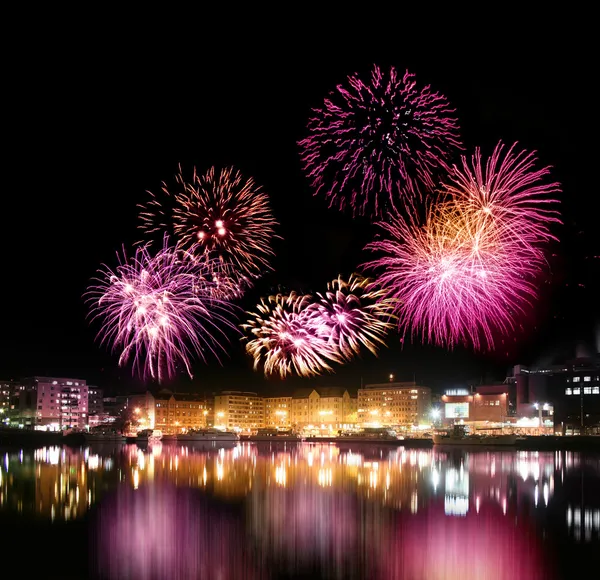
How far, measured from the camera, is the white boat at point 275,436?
7038 centimetres

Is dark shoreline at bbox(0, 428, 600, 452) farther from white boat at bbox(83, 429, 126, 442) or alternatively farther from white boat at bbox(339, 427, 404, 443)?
white boat at bbox(83, 429, 126, 442)

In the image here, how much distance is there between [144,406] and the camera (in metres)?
92.9

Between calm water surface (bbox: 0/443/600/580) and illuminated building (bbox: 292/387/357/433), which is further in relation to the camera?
illuminated building (bbox: 292/387/357/433)

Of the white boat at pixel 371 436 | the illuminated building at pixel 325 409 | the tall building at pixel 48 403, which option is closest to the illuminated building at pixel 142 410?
the tall building at pixel 48 403

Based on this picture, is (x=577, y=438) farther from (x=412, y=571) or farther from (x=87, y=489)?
(x=412, y=571)

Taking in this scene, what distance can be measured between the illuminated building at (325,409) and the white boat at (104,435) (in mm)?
30144

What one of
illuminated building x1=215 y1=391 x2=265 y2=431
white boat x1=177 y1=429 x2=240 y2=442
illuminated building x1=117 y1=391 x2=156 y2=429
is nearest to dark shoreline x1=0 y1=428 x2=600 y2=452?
white boat x1=177 y1=429 x2=240 y2=442

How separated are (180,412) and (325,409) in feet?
69.0

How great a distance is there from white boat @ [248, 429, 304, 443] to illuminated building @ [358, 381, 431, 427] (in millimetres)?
19113

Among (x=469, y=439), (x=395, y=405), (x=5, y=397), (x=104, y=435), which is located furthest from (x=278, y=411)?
(x=469, y=439)

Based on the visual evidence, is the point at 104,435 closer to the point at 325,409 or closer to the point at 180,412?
the point at 180,412

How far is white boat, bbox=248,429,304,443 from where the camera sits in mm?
70375

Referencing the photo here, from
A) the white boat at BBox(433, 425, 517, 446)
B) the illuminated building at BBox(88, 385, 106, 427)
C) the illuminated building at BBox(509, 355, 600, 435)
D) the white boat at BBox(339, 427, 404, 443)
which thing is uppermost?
the illuminated building at BBox(509, 355, 600, 435)

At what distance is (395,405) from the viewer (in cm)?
9425
